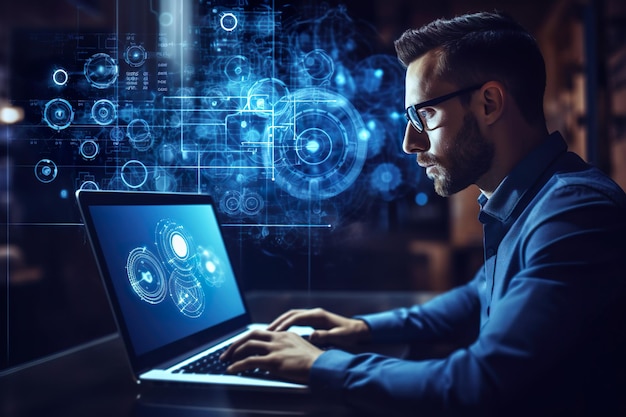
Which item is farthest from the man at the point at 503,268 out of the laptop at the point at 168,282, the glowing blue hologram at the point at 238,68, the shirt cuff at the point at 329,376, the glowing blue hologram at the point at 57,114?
the glowing blue hologram at the point at 57,114

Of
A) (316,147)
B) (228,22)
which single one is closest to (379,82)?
→ (316,147)

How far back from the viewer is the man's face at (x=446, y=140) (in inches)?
40.6

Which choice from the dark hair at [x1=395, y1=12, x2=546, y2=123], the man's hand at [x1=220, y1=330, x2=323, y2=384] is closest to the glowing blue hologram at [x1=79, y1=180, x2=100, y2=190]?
the man's hand at [x1=220, y1=330, x2=323, y2=384]

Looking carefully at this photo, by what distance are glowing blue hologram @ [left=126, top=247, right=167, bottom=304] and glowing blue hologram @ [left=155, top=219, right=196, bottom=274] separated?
0.04 metres

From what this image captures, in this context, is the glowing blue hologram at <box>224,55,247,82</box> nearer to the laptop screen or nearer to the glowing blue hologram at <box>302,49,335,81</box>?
the glowing blue hologram at <box>302,49,335,81</box>

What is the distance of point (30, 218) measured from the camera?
45.6 inches

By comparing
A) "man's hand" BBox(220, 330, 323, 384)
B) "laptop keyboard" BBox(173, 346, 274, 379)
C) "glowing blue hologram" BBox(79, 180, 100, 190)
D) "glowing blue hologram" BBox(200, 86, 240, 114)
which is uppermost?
"glowing blue hologram" BBox(200, 86, 240, 114)

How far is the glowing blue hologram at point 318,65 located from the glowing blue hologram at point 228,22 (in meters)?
0.18

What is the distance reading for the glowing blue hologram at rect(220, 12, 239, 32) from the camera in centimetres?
121

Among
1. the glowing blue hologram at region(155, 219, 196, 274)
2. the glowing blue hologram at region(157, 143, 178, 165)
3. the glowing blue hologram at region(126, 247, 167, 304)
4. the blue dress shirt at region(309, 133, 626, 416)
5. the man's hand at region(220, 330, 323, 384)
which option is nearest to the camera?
the blue dress shirt at region(309, 133, 626, 416)

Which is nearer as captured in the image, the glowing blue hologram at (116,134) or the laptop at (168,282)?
the laptop at (168,282)

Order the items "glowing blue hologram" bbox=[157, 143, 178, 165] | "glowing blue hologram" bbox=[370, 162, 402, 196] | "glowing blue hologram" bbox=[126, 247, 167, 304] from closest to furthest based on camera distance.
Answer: "glowing blue hologram" bbox=[126, 247, 167, 304]
"glowing blue hologram" bbox=[157, 143, 178, 165]
"glowing blue hologram" bbox=[370, 162, 402, 196]

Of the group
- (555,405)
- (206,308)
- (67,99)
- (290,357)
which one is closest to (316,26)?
(67,99)

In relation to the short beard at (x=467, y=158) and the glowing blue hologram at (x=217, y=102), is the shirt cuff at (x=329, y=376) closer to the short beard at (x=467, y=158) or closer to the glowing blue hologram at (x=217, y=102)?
the short beard at (x=467, y=158)
